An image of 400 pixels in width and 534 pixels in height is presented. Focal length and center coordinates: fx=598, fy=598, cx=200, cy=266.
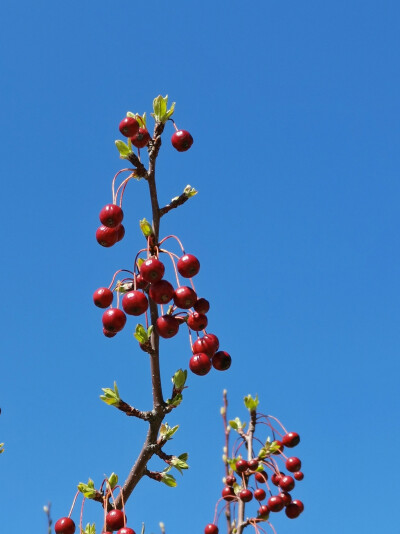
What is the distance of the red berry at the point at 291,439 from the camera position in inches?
250

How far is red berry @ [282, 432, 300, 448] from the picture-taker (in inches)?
250

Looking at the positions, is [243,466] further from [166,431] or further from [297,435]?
[166,431]

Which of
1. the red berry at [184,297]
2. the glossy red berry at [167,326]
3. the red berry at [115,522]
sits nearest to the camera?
the red berry at [115,522]

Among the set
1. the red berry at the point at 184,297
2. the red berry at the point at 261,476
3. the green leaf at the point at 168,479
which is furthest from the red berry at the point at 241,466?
the red berry at the point at 184,297

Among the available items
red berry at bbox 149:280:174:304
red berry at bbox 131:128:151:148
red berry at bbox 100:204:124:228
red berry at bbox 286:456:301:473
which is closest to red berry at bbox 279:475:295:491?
red berry at bbox 286:456:301:473

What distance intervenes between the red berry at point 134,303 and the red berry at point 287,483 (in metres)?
4.04

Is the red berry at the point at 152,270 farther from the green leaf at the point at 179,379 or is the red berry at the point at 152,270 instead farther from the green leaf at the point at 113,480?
the green leaf at the point at 113,480

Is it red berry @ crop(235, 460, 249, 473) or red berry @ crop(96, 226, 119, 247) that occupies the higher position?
red berry @ crop(235, 460, 249, 473)

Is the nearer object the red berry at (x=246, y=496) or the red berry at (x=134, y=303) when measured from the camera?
the red berry at (x=134, y=303)

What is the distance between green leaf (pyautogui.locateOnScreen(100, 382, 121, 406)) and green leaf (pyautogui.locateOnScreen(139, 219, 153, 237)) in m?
0.78

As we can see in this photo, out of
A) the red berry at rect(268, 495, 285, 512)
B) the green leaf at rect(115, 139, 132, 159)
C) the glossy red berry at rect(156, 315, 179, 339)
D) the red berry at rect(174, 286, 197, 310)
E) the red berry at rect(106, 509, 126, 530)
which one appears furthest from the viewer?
the red berry at rect(268, 495, 285, 512)

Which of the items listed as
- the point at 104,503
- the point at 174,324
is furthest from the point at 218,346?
the point at 104,503

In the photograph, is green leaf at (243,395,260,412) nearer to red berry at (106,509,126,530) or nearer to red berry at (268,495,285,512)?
red berry at (268,495,285,512)

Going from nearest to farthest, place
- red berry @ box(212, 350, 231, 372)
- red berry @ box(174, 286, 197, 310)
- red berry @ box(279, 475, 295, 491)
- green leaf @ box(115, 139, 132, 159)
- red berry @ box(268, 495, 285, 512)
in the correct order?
red berry @ box(174, 286, 197, 310), red berry @ box(212, 350, 231, 372), green leaf @ box(115, 139, 132, 159), red berry @ box(268, 495, 285, 512), red berry @ box(279, 475, 295, 491)
